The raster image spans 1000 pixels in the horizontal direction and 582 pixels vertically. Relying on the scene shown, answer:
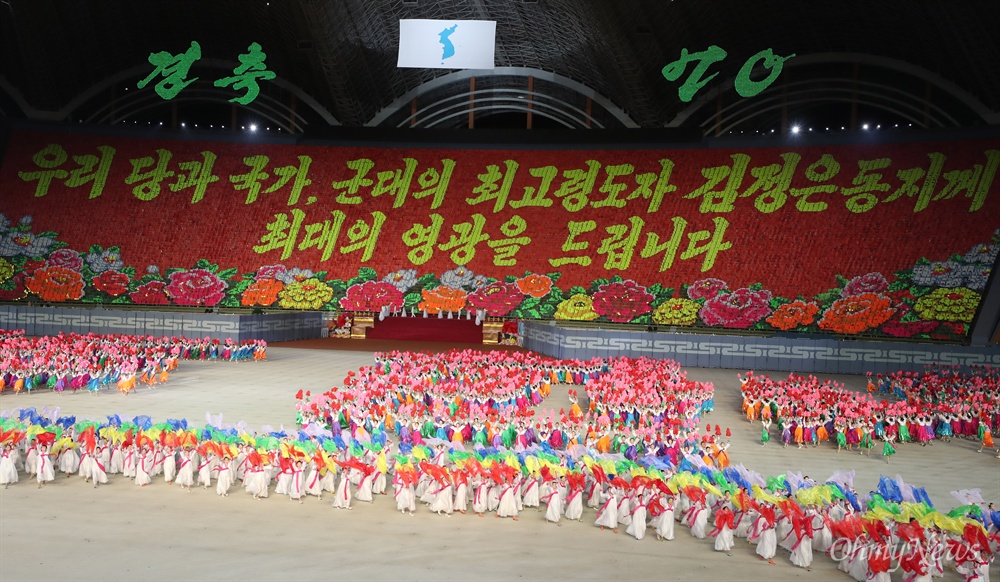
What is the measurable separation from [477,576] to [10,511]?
6862 mm

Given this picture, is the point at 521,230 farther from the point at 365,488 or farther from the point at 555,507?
the point at 555,507

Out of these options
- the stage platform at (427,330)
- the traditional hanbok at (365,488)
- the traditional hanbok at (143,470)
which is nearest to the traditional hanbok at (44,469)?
the traditional hanbok at (143,470)

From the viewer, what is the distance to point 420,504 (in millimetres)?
13156

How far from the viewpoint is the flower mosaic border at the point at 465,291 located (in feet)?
118

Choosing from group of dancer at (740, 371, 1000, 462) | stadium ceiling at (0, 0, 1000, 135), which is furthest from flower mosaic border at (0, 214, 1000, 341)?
group of dancer at (740, 371, 1000, 462)

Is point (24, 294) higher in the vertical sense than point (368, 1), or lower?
lower

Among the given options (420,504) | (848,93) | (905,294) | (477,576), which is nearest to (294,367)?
(420,504)

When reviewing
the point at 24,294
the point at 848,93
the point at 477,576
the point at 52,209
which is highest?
the point at 848,93

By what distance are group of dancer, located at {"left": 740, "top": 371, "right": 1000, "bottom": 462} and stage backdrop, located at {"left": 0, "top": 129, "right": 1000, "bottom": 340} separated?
15.5 m

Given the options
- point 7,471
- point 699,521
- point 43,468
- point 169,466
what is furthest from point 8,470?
point 699,521

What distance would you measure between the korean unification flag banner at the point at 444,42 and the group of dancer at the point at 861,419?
74.3 ft

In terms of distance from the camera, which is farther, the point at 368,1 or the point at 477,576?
the point at 368,1

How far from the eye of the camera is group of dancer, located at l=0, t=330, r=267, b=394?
2217 centimetres

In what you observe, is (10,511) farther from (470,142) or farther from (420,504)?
(470,142)
